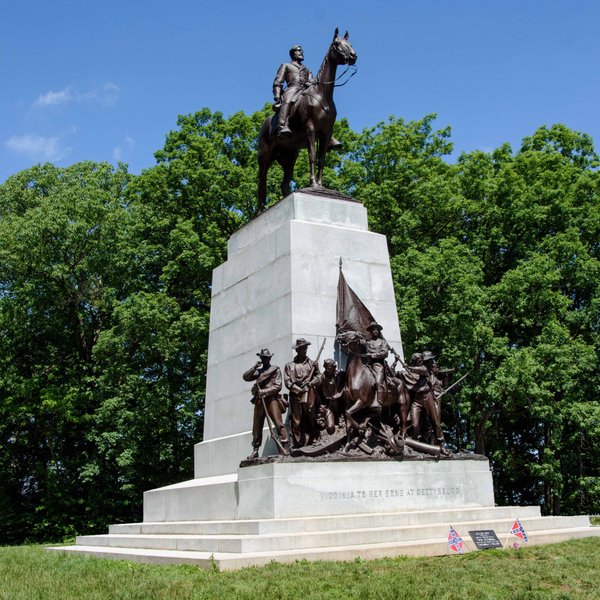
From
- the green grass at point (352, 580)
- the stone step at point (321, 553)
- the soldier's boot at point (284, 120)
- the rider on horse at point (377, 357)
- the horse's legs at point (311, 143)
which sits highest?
the soldier's boot at point (284, 120)

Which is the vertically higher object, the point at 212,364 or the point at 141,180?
the point at 141,180

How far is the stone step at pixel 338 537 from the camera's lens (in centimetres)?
937

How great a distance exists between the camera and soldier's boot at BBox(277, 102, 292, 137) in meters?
15.3

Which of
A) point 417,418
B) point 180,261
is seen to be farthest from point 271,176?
point 417,418

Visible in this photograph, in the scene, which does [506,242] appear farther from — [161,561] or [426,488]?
[161,561]

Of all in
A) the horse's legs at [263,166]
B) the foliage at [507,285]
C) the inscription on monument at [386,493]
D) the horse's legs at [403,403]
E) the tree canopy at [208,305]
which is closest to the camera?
the inscription on monument at [386,493]

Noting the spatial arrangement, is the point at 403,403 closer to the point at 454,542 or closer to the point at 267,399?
the point at 267,399

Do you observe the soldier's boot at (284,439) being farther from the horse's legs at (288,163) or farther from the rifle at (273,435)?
the horse's legs at (288,163)

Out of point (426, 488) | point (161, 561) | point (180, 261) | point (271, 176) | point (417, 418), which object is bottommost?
point (161, 561)

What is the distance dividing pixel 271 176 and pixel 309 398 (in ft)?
53.8

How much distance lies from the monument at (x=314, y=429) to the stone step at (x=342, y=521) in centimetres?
2

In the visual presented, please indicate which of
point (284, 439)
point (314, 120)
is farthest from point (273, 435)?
point (314, 120)

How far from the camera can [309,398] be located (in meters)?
11.9

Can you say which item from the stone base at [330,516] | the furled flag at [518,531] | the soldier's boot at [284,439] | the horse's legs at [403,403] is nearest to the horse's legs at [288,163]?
the horse's legs at [403,403]
